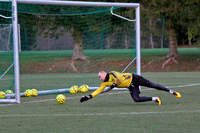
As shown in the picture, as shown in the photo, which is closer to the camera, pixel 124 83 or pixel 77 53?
pixel 124 83

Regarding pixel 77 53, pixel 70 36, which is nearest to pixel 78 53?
pixel 77 53

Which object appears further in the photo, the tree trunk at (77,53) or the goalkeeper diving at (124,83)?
the tree trunk at (77,53)

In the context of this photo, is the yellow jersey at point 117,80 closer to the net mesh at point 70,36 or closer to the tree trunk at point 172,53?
the net mesh at point 70,36

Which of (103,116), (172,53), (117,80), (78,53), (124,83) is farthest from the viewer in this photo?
(172,53)

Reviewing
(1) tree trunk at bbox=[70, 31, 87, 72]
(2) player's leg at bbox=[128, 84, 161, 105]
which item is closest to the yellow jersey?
(2) player's leg at bbox=[128, 84, 161, 105]

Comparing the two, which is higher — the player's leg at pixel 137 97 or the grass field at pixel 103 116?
the player's leg at pixel 137 97

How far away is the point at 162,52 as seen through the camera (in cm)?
2853

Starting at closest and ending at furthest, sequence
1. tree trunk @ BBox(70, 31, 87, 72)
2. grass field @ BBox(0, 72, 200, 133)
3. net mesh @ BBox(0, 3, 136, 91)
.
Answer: grass field @ BBox(0, 72, 200, 133) → net mesh @ BBox(0, 3, 136, 91) → tree trunk @ BBox(70, 31, 87, 72)

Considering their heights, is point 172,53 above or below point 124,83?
above

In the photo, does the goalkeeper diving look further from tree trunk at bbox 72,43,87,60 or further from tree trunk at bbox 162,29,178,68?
tree trunk at bbox 162,29,178,68

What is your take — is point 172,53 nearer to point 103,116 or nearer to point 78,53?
point 78,53

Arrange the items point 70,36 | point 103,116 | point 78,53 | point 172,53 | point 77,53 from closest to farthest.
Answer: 1. point 103,116
2. point 70,36
3. point 77,53
4. point 78,53
5. point 172,53

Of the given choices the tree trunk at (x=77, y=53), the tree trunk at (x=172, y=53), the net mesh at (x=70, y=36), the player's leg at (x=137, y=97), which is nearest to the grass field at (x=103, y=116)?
the player's leg at (x=137, y=97)

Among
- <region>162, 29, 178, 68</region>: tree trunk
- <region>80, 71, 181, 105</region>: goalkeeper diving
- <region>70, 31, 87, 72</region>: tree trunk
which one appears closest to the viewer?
<region>80, 71, 181, 105</region>: goalkeeper diving
